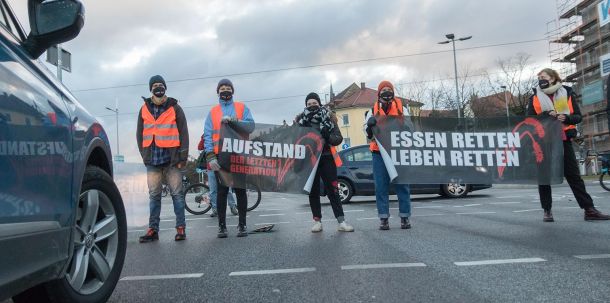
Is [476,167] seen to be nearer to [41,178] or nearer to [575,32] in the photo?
[41,178]

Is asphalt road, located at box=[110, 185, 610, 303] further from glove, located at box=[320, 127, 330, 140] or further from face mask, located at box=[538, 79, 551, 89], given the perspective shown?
face mask, located at box=[538, 79, 551, 89]

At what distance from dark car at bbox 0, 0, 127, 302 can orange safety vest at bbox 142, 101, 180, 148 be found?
130 inches

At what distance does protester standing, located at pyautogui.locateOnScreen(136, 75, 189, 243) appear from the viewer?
666cm

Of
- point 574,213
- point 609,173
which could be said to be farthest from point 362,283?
point 609,173

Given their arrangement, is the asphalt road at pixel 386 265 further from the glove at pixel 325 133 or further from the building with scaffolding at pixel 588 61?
Answer: the building with scaffolding at pixel 588 61

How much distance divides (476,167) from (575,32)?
190 feet

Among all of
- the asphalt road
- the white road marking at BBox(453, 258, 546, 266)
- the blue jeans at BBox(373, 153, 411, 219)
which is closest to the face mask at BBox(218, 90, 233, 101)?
the asphalt road

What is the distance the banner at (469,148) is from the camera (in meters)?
6.80

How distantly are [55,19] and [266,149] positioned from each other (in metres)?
4.85

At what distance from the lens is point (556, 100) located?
22.2 ft

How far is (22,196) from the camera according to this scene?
78.2 inches

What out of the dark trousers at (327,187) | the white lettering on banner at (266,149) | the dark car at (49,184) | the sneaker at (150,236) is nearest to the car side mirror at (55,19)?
the dark car at (49,184)

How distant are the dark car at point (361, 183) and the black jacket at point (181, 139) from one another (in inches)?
274

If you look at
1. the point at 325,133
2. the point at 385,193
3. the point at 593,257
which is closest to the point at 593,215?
the point at 385,193
